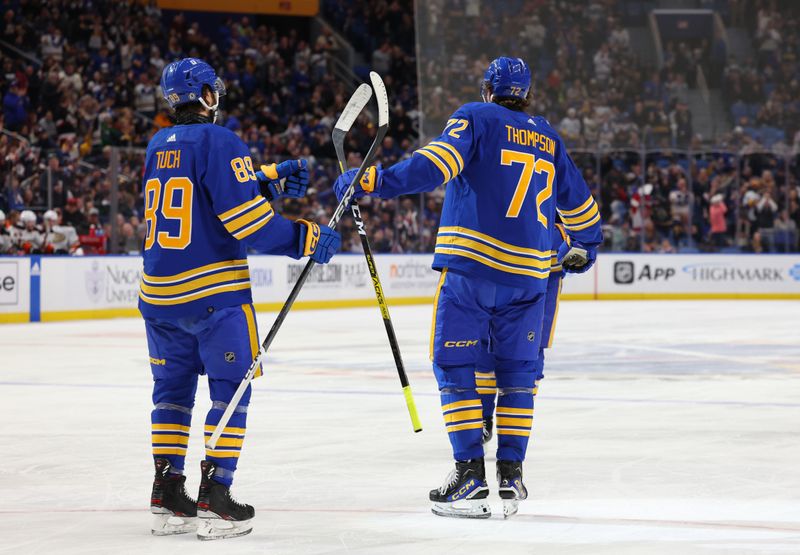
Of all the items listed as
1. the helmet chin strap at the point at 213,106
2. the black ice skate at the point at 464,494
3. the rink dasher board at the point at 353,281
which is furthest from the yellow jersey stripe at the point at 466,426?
the rink dasher board at the point at 353,281

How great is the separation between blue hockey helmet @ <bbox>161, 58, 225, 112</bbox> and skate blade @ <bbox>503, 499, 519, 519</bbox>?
1.75 meters

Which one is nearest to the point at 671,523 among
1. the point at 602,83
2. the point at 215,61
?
the point at 602,83

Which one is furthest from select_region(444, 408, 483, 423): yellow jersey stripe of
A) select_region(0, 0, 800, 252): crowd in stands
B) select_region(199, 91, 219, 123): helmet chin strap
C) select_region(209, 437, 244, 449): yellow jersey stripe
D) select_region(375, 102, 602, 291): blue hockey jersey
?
select_region(0, 0, 800, 252): crowd in stands

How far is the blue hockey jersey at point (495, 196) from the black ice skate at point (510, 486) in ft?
2.21

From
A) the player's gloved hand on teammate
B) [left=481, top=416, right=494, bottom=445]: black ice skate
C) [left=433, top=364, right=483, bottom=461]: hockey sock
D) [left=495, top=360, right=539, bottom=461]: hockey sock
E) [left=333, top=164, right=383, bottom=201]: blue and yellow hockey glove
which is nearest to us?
the player's gloved hand on teammate

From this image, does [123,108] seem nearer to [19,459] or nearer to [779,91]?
[779,91]

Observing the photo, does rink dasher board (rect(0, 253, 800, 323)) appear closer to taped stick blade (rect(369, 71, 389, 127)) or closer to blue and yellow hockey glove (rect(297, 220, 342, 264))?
taped stick blade (rect(369, 71, 389, 127))

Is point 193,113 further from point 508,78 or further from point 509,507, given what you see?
point 509,507

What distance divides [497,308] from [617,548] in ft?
3.62

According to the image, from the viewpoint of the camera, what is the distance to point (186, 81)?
424 cm

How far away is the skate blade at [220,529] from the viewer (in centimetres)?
414

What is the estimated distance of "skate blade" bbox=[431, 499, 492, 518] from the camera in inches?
177

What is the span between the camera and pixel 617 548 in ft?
13.0

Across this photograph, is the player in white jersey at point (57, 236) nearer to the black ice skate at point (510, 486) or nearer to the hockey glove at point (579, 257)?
the hockey glove at point (579, 257)
